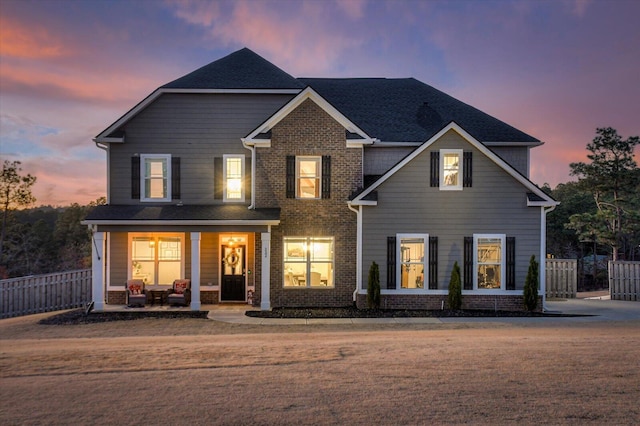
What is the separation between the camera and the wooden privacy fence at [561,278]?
768 inches

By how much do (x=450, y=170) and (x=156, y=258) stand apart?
11669 mm

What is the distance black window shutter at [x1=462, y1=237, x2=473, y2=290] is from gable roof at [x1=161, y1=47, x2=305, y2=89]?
882cm

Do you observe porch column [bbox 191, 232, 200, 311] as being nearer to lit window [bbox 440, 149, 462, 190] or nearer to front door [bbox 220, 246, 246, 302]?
front door [bbox 220, 246, 246, 302]

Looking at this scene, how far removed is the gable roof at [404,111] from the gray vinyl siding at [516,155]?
1.28 ft

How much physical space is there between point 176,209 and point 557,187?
51123mm

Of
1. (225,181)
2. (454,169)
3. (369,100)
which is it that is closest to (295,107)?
(225,181)

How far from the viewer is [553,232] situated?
42.0 metres

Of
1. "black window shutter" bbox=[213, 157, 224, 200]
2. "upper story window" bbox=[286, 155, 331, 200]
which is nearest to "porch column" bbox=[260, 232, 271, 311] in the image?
"upper story window" bbox=[286, 155, 331, 200]

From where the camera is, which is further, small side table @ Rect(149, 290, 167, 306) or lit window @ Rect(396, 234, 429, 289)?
small side table @ Rect(149, 290, 167, 306)

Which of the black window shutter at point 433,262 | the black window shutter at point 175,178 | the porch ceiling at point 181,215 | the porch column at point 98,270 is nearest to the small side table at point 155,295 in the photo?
the porch column at point 98,270

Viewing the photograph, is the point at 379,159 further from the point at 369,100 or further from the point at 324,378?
the point at 324,378

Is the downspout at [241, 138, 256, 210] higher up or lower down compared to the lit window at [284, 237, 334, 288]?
higher up

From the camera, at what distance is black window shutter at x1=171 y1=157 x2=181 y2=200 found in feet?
57.0

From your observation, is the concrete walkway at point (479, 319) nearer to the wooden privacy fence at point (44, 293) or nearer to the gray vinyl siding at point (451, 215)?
the gray vinyl siding at point (451, 215)
